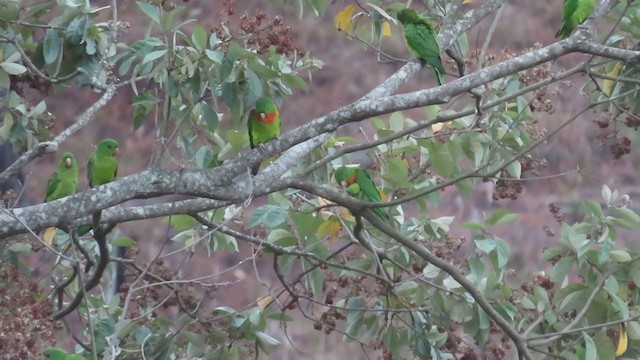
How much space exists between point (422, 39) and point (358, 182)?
69 centimetres

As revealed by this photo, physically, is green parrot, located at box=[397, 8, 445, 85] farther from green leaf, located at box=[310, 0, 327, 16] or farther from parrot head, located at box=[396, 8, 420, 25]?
green leaf, located at box=[310, 0, 327, 16]

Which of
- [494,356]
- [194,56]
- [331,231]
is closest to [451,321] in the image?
[494,356]

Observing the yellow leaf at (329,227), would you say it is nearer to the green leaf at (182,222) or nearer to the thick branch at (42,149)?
the green leaf at (182,222)

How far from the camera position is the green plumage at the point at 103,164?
14.6 feet

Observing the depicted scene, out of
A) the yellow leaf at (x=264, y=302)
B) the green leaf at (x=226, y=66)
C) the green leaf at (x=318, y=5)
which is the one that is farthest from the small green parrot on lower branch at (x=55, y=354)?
the green leaf at (x=318, y=5)

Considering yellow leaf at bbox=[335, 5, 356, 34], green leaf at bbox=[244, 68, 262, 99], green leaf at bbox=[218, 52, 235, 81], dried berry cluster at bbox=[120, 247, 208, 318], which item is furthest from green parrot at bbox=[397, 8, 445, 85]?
dried berry cluster at bbox=[120, 247, 208, 318]

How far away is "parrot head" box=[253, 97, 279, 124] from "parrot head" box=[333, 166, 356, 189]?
34 centimetres

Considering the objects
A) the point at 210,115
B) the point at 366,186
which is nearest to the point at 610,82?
the point at 366,186

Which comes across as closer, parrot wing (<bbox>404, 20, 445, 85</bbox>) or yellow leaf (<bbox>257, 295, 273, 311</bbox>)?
yellow leaf (<bbox>257, 295, 273, 311</bbox>)

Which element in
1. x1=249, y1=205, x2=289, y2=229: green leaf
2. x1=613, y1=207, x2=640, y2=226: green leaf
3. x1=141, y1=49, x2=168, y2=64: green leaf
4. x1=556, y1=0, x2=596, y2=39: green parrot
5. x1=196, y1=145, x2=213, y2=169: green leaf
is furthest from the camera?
x1=556, y1=0, x2=596, y2=39: green parrot

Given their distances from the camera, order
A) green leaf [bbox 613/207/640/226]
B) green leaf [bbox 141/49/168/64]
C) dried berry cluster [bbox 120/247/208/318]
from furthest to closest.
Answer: dried berry cluster [bbox 120/247/208/318] < green leaf [bbox 613/207/640/226] < green leaf [bbox 141/49/168/64]

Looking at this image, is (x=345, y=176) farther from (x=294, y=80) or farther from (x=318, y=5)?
(x=318, y=5)

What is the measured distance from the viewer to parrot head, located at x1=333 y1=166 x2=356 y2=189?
4051 millimetres

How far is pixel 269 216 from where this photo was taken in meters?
3.58
